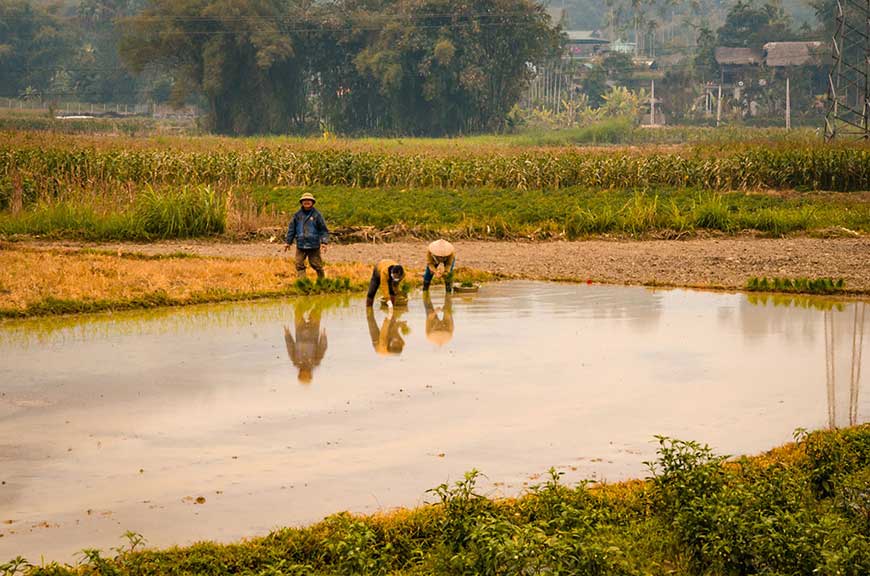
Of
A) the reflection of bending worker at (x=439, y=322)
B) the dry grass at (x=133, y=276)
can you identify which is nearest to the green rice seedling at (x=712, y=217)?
the dry grass at (x=133, y=276)

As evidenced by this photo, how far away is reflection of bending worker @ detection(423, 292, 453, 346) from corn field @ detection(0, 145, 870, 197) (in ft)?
50.7

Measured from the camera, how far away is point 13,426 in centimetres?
1030

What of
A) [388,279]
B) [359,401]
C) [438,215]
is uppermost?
[438,215]

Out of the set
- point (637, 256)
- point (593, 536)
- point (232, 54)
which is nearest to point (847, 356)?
point (593, 536)

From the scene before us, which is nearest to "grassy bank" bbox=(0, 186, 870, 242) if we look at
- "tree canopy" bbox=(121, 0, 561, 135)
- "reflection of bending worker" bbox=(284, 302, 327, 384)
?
"reflection of bending worker" bbox=(284, 302, 327, 384)

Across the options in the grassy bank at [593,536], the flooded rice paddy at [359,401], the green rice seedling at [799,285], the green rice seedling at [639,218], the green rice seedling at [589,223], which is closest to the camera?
the grassy bank at [593,536]

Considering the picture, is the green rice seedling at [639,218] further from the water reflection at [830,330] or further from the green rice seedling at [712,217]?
the water reflection at [830,330]

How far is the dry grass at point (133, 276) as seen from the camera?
16734mm

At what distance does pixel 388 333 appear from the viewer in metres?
14.9

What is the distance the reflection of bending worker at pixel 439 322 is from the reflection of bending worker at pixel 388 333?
336mm

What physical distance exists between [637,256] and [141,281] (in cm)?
937

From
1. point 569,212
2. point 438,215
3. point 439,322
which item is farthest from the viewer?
point 569,212

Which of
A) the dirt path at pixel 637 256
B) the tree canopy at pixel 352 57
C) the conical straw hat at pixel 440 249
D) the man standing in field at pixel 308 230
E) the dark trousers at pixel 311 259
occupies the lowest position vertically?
the dirt path at pixel 637 256

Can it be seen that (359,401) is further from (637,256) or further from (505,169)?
(505,169)
